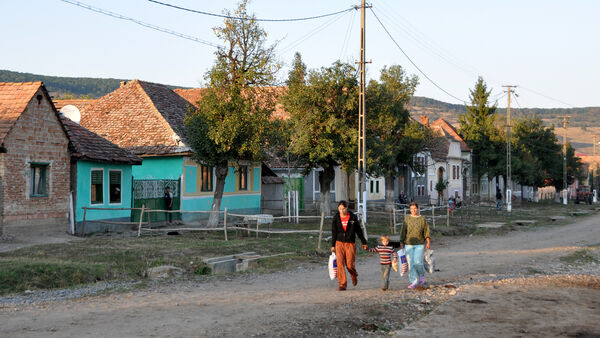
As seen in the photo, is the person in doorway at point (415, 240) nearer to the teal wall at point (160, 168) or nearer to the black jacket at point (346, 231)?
the black jacket at point (346, 231)

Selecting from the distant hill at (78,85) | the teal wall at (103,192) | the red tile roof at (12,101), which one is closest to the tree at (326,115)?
the teal wall at (103,192)

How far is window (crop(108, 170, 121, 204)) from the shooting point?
82.6 ft

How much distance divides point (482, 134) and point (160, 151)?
4914cm

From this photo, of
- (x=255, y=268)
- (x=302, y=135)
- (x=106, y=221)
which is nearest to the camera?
(x=255, y=268)

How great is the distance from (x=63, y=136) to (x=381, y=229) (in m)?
15.0

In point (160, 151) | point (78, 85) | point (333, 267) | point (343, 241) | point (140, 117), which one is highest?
point (78, 85)

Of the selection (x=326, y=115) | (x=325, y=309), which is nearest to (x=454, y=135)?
(x=326, y=115)

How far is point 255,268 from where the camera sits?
16188mm

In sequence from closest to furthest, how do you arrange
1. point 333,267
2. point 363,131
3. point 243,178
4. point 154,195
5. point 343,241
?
point 333,267, point 343,241, point 363,131, point 154,195, point 243,178

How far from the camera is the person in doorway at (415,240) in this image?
1227 cm

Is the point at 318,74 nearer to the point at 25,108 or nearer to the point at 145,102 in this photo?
the point at 145,102

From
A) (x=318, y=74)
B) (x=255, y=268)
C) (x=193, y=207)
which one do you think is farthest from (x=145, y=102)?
(x=255, y=268)

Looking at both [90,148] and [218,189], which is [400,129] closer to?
[218,189]

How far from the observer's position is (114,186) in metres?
25.5
